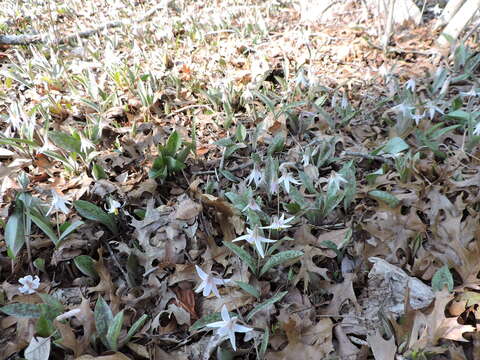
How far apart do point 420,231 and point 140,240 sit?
1177 millimetres

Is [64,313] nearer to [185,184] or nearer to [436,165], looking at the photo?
[185,184]

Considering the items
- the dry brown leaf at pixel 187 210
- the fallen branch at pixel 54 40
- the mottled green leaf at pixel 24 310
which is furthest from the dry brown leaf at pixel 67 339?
the fallen branch at pixel 54 40

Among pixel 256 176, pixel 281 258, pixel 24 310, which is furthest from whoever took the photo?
pixel 256 176

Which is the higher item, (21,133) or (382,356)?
(21,133)

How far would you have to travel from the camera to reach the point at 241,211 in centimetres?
150

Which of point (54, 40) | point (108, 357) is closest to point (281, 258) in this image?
point (108, 357)

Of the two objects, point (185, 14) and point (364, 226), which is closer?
point (364, 226)

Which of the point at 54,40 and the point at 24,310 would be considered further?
the point at 54,40

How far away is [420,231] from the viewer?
1408mm

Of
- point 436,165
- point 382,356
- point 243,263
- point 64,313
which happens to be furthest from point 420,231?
point 64,313

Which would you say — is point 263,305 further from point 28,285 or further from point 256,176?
point 28,285

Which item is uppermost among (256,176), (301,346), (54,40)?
(54,40)

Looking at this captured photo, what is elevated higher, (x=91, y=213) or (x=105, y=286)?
(x=91, y=213)

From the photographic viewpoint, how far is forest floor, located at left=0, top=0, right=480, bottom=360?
1147mm
